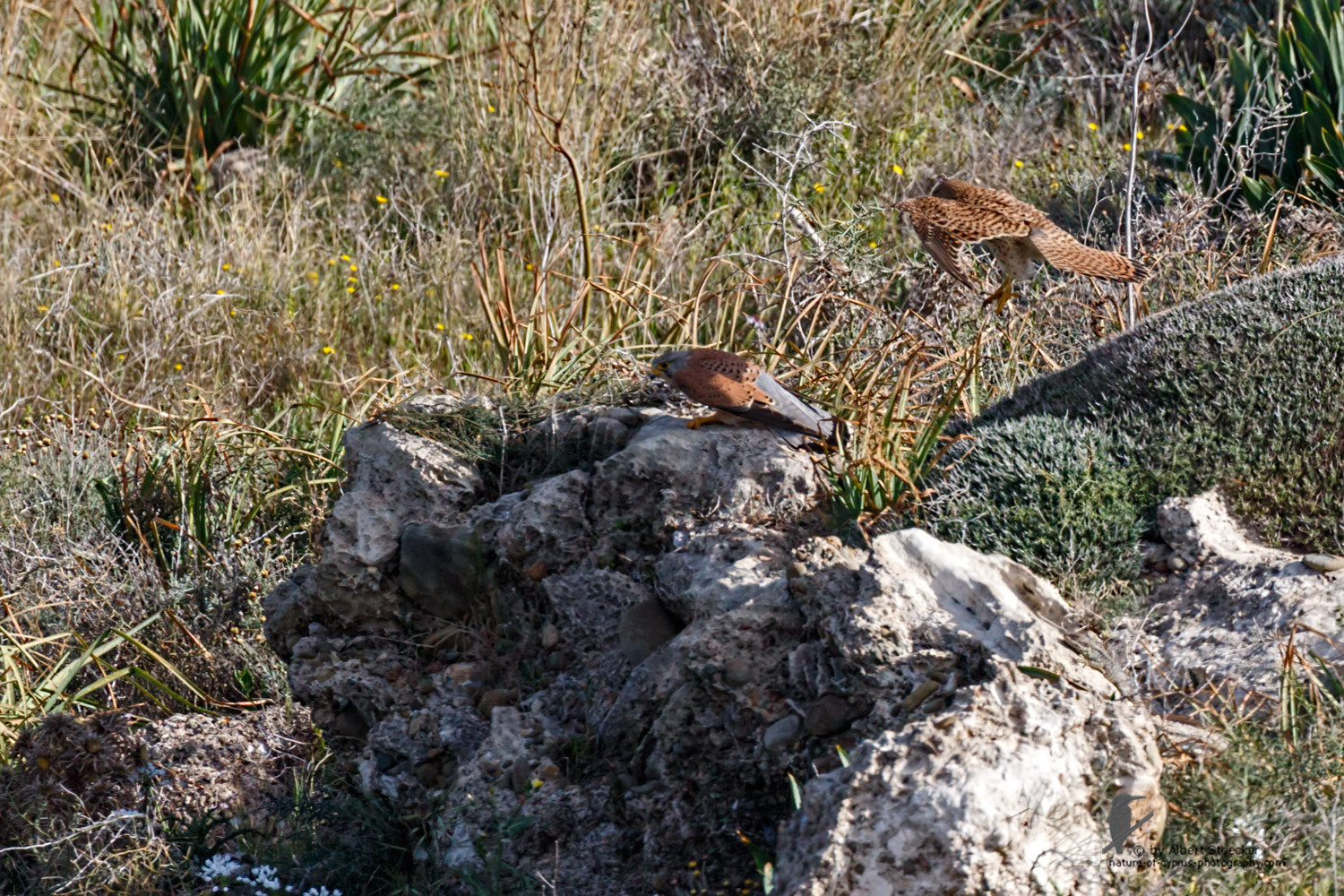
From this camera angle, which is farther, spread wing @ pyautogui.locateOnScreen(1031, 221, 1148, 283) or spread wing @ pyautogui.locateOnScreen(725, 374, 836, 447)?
spread wing @ pyautogui.locateOnScreen(1031, 221, 1148, 283)

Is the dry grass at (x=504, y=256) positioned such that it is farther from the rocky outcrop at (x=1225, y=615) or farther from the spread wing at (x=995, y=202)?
the rocky outcrop at (x=1225, y=615)

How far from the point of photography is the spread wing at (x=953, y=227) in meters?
3.79

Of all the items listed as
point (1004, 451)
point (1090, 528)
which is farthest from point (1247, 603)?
point (1004, 451)

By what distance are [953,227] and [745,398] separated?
0.94 m

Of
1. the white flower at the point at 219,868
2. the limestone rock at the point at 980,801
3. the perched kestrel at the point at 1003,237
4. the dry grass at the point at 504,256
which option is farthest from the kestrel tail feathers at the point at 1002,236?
the white flower at the point at 219,868

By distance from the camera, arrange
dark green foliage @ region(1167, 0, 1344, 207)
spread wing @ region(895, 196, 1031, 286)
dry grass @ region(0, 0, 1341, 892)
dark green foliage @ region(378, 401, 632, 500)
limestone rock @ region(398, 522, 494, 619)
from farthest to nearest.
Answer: dark green foliage @ region(1167, 0, 1344, 207)
dry grass @ region(0, 0, 1341, 892)
dark green foliage @ region(378, 401, 632, 500)
spread wing @ region(895, 196, 1031, 286)
limestone rock @ region(398, 522, 494, 619)

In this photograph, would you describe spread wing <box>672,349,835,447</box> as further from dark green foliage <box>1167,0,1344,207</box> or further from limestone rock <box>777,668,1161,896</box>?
dark green foliage <box>1167,0,1344,207</box>

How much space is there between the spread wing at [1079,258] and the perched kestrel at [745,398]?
0.86 metres

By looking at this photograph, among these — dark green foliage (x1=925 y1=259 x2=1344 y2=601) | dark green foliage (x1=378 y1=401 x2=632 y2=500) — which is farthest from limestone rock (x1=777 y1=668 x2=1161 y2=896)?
dark green foliage (x1=378 y1=401 x2=632 y2=500)

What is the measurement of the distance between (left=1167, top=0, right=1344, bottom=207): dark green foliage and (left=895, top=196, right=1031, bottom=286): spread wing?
2315 mm

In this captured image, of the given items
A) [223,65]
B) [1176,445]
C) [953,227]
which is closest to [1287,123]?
[953,227]

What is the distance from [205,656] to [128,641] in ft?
0.90

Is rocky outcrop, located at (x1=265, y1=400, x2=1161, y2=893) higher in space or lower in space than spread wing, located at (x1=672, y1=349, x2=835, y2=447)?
lower

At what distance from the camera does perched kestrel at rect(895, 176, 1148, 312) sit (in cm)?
370
